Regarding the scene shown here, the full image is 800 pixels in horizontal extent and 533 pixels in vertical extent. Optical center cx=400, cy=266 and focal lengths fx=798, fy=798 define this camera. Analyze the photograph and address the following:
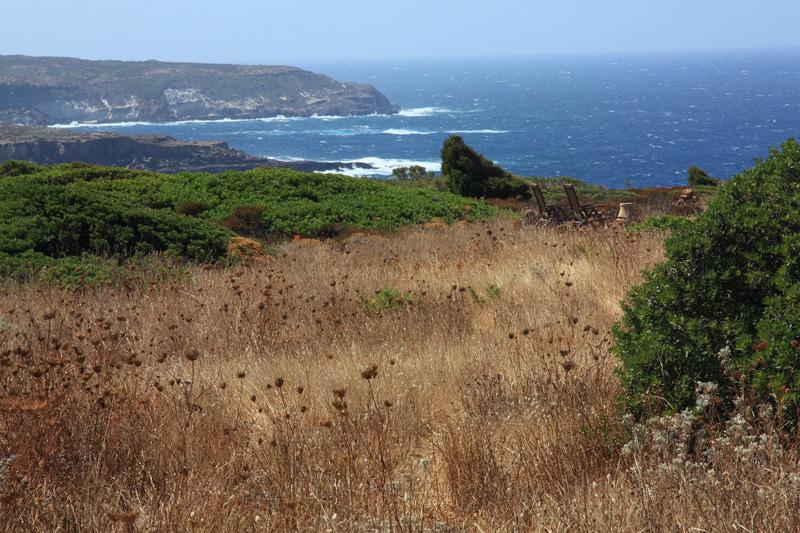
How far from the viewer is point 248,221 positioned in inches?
709

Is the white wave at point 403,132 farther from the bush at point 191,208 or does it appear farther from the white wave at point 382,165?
the bush at point 191,208

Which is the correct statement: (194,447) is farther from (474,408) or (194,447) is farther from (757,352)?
(757,352)

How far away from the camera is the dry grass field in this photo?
2.90 meters

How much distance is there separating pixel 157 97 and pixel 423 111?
6046 cm

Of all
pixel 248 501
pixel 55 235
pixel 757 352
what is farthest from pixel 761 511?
pixel 55 235

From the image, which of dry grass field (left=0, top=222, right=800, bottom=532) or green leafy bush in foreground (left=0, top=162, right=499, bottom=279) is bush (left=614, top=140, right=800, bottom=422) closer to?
dry grass field (left=0, top=222, right=800, bottom=532)

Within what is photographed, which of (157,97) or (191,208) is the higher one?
(157,97)

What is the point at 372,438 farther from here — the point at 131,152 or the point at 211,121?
the point at 211,121

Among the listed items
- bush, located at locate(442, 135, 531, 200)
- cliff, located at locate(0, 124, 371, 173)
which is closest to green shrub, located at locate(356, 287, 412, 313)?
bush, located at locate(442, 135, 531, 200)

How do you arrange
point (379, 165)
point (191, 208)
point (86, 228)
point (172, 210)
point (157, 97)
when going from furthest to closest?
1. point (157, 97)
2. point (379, 165)
3. point (191, 208)
4. point (172, 210)
5. point (86, 228)

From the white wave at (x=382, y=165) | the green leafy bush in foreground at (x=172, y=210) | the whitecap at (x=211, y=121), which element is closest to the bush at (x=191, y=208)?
the green leafy bush in foreground at (x=172, y=210)

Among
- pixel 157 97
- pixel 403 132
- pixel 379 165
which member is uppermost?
pixel 157 97

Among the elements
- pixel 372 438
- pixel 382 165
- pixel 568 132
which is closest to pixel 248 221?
pixel 372 438

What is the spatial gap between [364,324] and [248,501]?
310cm
